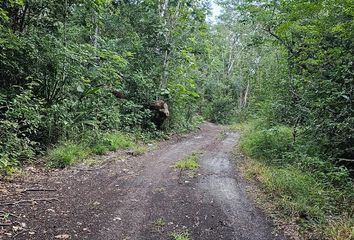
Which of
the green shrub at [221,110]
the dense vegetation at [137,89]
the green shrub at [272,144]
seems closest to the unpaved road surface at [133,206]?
the dense vegetation at [137,89]

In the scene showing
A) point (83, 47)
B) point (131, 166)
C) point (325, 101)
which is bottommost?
point (131, 166)

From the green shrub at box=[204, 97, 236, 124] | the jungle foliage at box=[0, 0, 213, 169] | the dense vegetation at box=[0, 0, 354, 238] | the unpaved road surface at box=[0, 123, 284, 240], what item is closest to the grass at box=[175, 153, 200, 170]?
the unpaved road surface at box=[0, 123, 284, 240]

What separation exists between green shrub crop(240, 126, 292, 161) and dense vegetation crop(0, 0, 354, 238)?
0.14ft

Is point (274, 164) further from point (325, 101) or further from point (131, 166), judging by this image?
point (131, 166)

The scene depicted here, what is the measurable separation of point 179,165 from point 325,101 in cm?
408

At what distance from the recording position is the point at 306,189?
5.66 m

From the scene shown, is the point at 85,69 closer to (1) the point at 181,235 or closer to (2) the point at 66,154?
(2) the point at 66,154

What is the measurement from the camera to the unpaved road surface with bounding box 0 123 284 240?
4.18m

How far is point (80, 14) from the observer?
416 inches

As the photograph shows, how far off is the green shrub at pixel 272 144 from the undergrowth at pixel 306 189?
3 centimetres

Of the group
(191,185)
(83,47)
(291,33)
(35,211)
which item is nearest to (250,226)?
(191,185)

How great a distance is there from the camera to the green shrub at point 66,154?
23.5 feet

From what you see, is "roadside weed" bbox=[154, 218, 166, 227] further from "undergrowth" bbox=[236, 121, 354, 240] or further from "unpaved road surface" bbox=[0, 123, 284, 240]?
"undergrowth" bbox=[236, 121, 354, 240]

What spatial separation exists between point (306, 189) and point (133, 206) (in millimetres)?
3352
